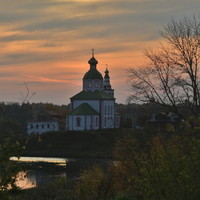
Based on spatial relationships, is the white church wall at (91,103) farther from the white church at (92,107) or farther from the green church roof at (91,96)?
the green church roof at (91,96)

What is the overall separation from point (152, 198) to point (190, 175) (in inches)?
47.3

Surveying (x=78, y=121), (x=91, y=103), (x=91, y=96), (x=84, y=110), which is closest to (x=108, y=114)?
(x=91, y=103)

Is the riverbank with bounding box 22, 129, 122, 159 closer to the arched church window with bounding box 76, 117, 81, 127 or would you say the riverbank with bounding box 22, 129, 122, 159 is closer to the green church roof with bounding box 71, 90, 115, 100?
Result: the arched church window with bounding box 76, 117, 81, 127

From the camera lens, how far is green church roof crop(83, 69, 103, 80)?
8694cm

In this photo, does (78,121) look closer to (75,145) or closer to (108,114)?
(108,114)

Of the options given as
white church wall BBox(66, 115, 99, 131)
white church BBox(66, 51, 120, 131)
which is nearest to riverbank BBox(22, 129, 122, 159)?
white church wall BBox(66, 115, 99, 131)

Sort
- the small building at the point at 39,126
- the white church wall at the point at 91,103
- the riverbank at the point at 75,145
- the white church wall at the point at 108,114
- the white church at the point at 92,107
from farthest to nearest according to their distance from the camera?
the small building at the point at 39,126 → the white church wall at the point at 91,103 → the white church wall at the point at 108,114 → the white church at the point at 92,107 → the riverbank at the point at 75,145

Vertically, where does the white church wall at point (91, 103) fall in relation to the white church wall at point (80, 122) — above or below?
above

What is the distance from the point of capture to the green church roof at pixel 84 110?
81062 mm

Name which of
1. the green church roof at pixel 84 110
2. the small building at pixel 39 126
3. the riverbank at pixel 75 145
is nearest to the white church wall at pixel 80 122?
the green church roof at pixel 84 110

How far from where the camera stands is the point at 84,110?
3221 inches

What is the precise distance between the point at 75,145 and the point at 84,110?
12.3 m

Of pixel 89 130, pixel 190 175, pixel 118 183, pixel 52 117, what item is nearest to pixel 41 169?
pixel 118 183

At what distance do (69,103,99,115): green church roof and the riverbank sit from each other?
5.36m
